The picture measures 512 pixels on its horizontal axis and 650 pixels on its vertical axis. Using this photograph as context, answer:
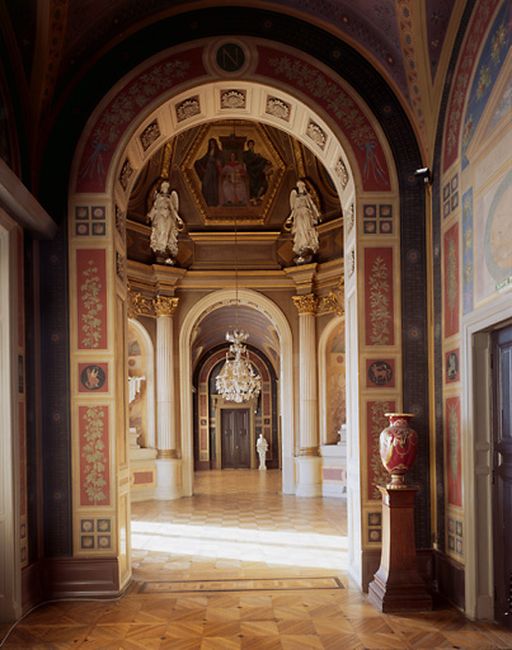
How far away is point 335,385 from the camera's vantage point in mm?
15578

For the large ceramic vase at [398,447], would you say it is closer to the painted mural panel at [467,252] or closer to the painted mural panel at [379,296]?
the painted mural panel at [379,296]

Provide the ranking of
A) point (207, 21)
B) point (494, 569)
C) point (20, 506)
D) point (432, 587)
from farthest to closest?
point (207, 21) < point (432, 587) < point (20, 506) < point (494, 569)

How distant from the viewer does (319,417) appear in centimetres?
1541

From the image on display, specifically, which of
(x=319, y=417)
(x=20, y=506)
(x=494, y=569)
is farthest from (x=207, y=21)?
(x=319, y=417)

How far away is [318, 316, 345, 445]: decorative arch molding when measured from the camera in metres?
15.4

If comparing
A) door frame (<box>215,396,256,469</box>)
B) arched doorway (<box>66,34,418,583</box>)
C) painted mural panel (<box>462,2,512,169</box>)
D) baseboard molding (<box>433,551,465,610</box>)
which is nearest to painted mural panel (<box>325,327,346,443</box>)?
arched doorway (<box>66,34,418,583</box>)

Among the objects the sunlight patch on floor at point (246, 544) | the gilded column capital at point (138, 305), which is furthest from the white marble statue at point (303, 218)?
the sunlight patch on floor at point (246, 544)

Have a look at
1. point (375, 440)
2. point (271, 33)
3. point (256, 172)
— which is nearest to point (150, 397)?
point (256, 172)

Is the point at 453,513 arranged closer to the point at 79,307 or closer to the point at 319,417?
the point at 79,307

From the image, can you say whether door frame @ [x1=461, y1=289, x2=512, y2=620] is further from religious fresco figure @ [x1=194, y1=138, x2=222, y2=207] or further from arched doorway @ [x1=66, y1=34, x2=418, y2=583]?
religious fresco figure @ [x1=194, y1=138, x2=222, y2=207]

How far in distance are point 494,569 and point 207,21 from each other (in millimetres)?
6181

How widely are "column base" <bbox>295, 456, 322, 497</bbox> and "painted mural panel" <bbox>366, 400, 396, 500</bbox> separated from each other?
7811mm

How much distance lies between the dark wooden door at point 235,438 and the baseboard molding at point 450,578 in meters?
19.4

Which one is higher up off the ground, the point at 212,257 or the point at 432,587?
the point at 212,257
